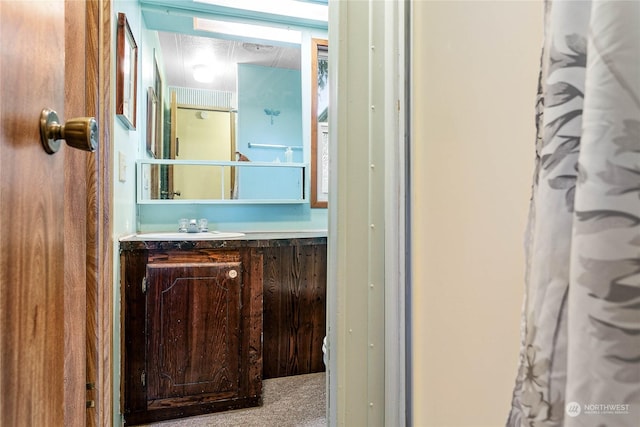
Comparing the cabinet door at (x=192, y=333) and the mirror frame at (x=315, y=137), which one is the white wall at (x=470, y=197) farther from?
the mirror frame at (x=315, y=137)

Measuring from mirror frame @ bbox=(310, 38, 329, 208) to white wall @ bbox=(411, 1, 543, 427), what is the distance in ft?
4.86

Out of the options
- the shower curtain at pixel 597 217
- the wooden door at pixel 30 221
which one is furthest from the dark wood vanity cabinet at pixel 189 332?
the shower curtain at pixel 597 217

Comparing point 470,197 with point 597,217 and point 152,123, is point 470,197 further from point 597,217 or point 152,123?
point 152,123

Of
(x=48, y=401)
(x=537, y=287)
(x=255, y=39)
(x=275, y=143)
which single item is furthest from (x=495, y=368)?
(x=255, y=39)

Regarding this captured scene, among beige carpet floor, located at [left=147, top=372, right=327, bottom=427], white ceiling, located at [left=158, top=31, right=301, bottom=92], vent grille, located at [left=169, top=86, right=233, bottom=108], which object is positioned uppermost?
white ceiling, located at [left=158, top=31, right=301, bottom=92]

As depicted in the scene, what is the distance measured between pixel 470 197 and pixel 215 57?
6.76 ft

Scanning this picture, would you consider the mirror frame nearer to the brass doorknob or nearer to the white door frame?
the white door frame

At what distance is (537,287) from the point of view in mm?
378

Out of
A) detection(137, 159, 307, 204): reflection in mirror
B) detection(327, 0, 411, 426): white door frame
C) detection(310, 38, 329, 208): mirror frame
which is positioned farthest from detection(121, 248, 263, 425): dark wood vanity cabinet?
detection(327, 0, 411, 426): white door frame

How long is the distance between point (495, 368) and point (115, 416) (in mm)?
1388

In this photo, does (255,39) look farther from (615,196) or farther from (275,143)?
(615,196)

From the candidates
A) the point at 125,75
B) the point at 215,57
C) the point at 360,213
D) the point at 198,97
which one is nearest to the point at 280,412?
the point at 360,213

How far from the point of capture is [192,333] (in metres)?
1.57

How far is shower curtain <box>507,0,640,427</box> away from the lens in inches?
12.5
